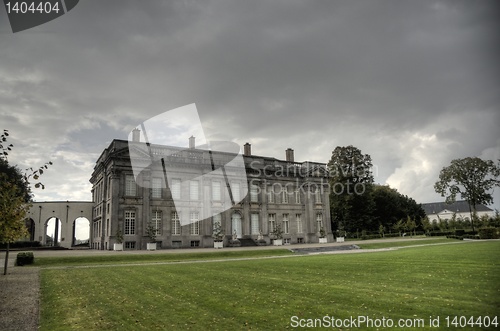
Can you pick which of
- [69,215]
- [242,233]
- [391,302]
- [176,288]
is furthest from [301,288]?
[69,215]

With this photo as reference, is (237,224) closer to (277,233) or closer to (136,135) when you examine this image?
(277,233)

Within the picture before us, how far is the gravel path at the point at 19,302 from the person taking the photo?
767 cm

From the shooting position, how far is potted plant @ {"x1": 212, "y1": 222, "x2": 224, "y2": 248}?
39.1m

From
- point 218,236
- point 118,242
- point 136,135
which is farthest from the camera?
point 136,135

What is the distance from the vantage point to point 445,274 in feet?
39.0

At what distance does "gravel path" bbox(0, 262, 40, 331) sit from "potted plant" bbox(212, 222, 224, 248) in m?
24.3

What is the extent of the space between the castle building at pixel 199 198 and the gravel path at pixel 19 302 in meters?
21.6

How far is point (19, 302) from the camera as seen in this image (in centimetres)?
1007

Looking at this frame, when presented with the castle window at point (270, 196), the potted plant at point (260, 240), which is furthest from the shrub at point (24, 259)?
the castle window at point (270, 196)

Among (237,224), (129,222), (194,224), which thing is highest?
(129,222)

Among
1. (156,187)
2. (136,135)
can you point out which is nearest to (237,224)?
(156,187)

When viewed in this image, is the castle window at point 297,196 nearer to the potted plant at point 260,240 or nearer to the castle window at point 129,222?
the potted plant at point 260,240

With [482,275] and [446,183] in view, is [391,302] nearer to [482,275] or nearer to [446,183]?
[482,275]

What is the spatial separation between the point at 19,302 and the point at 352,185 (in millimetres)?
49144
